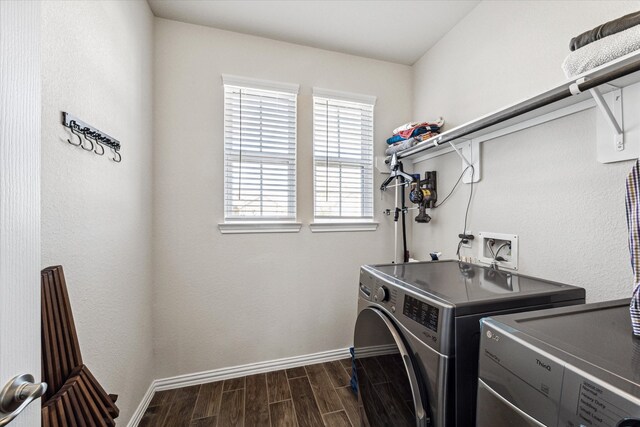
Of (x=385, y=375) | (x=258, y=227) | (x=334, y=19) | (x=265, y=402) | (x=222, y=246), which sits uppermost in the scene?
(x=334, y=19)

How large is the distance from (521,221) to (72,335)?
205 cm

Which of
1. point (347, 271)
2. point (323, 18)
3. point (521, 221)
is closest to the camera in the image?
point (521, 221)

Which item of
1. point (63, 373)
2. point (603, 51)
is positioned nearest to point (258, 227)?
point (63, 373)

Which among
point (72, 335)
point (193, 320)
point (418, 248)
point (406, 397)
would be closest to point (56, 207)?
point (72, 335)

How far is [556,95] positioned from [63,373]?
2039 mm

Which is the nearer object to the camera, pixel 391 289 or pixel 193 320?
pixel 391 289

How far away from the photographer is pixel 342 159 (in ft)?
7.38

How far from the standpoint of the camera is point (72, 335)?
874 mm

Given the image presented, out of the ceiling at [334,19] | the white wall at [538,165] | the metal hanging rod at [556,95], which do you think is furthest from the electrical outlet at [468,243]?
the ceiling at [334,19]

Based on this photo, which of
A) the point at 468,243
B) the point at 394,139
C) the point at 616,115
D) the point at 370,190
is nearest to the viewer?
the point at 616,115

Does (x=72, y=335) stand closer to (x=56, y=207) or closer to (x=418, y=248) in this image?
(x=56, y=207)

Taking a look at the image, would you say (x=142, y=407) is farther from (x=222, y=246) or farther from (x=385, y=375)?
(x=385, y=375)

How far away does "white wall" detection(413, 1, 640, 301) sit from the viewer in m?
1.07

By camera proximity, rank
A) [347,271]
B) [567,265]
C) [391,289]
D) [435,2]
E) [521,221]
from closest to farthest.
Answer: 1. [391,289]
2. [567,265]
3. [521,221]
4. [435,2]
5. [347,271]
